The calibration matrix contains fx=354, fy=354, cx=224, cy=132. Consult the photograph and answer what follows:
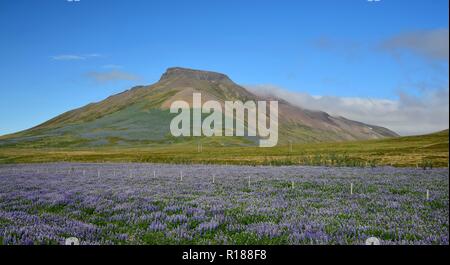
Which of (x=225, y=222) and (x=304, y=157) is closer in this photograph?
(x=225, y=222)

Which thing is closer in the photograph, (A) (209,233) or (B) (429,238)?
(B) (429,238)

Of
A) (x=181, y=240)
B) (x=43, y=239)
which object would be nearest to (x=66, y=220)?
(x=43, y=239)

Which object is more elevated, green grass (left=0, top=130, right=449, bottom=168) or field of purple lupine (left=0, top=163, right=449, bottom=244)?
field of purple lupine (left=0, top=163, right=449, bottom=244)

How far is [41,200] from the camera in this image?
14.4 metres

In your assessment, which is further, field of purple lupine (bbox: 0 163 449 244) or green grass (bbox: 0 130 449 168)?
green grass (bbox: 0 130 449 168)

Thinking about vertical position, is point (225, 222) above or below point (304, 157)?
above

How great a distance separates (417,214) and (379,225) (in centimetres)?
290

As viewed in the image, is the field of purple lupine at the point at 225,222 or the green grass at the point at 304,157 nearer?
the field of purple lupine at the point at 225,222

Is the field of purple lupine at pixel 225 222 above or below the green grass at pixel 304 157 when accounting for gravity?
above
